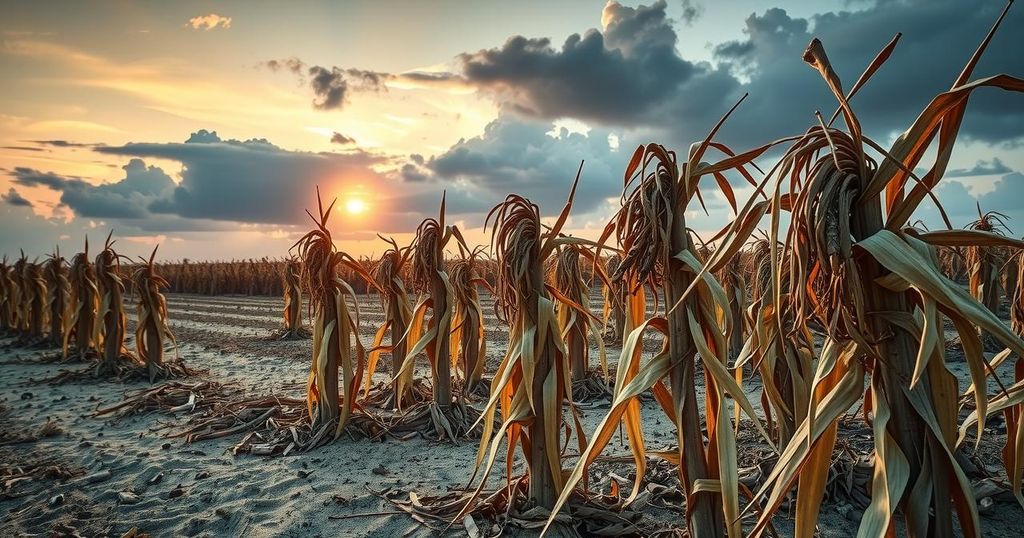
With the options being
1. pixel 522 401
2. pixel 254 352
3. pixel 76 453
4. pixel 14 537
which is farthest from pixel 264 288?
pixel 522 401

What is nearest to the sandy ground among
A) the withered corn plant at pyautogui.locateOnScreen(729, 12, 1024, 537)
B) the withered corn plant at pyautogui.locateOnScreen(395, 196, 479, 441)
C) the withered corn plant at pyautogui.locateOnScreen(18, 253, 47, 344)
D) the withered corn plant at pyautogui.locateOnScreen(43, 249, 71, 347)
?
the withered corn plant at pyautogui.locateOnScreen(395, 196, 479, 441)

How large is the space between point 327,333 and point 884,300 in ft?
15.3

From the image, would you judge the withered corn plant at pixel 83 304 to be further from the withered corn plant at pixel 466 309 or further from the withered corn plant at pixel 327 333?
the withered corn plant at pixel 466 309

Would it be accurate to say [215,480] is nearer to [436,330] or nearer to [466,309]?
[436,330]

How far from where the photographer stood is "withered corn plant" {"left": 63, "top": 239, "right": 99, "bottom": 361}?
385 inches

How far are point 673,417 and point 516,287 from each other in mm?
1148

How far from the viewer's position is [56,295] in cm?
1215

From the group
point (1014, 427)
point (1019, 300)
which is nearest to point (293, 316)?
point (1019, 300)

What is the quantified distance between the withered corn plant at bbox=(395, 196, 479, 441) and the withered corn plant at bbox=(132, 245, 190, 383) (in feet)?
15.3

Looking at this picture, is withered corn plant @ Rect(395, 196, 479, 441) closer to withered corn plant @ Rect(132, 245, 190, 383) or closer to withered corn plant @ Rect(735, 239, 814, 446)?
withered corn plant @ Rect(735, 239, 814, 446)

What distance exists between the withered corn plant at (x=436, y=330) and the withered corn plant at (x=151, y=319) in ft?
15.3

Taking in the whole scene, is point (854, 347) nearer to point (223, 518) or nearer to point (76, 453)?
point (223, 518)

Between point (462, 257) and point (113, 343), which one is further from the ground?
point (462, 257)

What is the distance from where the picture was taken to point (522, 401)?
10.2 ft
